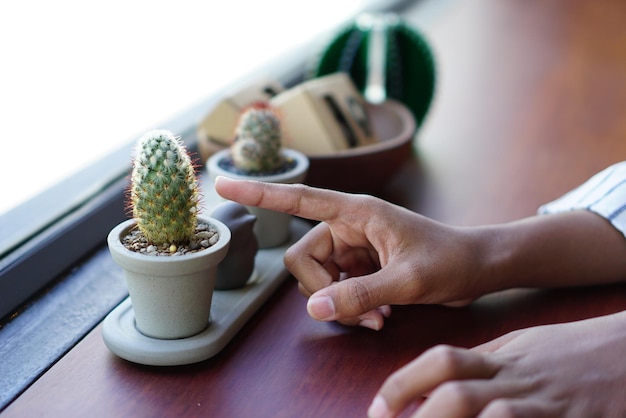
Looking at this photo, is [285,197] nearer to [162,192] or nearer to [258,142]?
[162,192]

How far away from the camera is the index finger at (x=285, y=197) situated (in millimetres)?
762

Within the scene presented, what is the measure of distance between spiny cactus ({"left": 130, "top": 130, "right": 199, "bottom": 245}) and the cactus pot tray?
101mm

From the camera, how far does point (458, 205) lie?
1205mm

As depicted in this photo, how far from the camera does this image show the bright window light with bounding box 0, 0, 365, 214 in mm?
947

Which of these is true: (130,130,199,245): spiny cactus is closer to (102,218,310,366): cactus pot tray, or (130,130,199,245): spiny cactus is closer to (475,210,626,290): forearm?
(102,218,310,366): cactus pot tray

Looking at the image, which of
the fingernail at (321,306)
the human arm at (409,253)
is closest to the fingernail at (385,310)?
the human arm at (409,253)

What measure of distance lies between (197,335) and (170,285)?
0.25 feet

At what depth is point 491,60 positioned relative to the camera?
2061mm

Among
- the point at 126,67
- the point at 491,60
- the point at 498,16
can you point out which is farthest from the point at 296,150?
the point at 498,16

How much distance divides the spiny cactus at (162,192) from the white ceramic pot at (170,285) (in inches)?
1.4

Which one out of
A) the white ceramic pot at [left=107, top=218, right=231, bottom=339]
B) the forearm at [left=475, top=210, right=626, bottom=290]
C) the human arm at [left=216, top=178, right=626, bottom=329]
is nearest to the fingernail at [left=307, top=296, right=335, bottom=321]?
the human arm at [left=216, top=178, right=626, bottom=329]

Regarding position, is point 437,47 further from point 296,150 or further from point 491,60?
point 296,150

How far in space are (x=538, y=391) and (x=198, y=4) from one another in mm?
1018

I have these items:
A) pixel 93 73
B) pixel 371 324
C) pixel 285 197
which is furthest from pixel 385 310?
pixel 93 73
